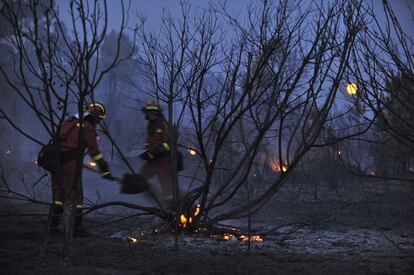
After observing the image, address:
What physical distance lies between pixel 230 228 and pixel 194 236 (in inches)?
21.4

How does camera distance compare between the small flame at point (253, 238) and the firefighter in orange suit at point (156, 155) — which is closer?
the small flame at point (253, 238)

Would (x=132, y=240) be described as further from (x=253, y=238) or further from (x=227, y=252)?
(x=253, y=238)

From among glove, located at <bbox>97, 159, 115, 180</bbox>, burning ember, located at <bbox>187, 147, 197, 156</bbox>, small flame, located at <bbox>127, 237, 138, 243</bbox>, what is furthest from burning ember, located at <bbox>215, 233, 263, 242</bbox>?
glove, located at <bbox>97, 159, 115, 180</bbox>

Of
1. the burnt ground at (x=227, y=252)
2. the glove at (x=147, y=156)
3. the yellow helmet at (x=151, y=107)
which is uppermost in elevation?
the yellow helmet at (x=151, y=107)

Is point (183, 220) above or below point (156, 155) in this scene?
below

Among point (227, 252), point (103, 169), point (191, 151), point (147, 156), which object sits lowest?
point (227, 252)

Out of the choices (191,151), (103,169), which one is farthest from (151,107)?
(191,151)

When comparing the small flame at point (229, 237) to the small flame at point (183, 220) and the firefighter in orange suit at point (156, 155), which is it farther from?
the firefighter in orange suit at point (156, 155)

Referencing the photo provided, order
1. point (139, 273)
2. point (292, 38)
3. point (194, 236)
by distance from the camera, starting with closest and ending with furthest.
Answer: point (139, 273), point (292, 38), point (194, 236)

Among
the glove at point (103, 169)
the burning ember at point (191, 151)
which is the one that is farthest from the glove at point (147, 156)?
the glove at point (103, 169)

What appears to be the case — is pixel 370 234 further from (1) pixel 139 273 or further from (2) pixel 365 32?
(1) pixel 139 273

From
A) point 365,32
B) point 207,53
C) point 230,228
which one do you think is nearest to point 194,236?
point 230,228

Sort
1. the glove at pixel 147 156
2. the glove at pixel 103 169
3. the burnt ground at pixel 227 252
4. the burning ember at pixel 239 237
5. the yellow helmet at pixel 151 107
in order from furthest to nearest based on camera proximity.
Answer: the glove at pixel 147 156 → the yellow helmet at pixel 151 107 → the glove at pixel 103 169 → the burning ember at pixel 239 237 → the burnt ground at pixel 227 252

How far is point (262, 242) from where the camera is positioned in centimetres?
521
